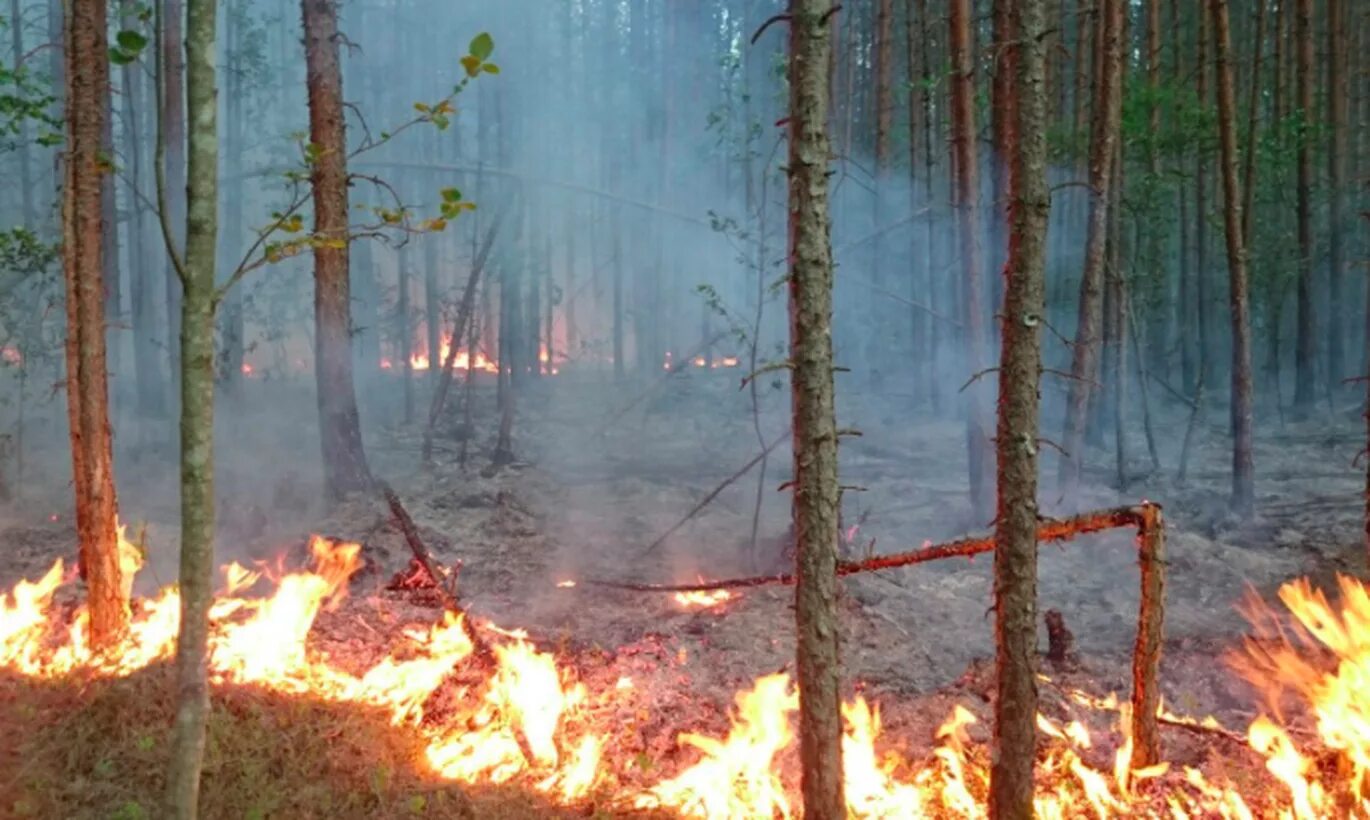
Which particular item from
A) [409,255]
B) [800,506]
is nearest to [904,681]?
[800,506]

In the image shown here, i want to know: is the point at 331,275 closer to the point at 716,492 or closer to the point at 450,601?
the point at 450,601

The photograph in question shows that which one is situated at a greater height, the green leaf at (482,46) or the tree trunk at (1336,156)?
the tree trunk at (1336,156)

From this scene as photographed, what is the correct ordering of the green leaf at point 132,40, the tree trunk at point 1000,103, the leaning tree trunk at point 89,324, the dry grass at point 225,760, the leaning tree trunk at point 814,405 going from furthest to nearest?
1. the tree trunk at point 1000,103
2. the leaning tree trunk at point 89,324
3. the dry grass at point 225,760
4. the leaning tree trunk at point 814,405
5. the green leaf at point 132,40

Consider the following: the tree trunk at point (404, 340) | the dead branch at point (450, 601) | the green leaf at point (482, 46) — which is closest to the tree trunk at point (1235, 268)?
the dead branch at point (450, 601)

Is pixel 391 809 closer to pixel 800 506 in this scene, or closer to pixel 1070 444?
pixel 800 506

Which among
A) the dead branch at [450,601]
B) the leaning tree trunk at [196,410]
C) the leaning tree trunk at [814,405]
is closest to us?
the leaning tree trunk at [196,410]

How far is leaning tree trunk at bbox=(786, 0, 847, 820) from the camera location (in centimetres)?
434

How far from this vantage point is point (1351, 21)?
21531mm

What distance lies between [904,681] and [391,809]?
424 centimetres

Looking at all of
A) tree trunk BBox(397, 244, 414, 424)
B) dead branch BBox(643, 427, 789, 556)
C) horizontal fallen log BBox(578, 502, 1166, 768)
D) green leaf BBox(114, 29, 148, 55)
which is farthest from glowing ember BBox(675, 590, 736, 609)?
green leaf BBox(114, 29, 148, 55)

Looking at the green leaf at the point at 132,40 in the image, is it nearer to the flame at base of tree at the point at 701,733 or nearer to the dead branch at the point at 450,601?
the flame at base of tree at the point at 701,733

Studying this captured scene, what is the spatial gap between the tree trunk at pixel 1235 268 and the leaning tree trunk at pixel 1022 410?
30.4 feet

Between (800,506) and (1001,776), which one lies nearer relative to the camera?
(800,506)

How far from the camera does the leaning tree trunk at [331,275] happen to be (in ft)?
36.3
